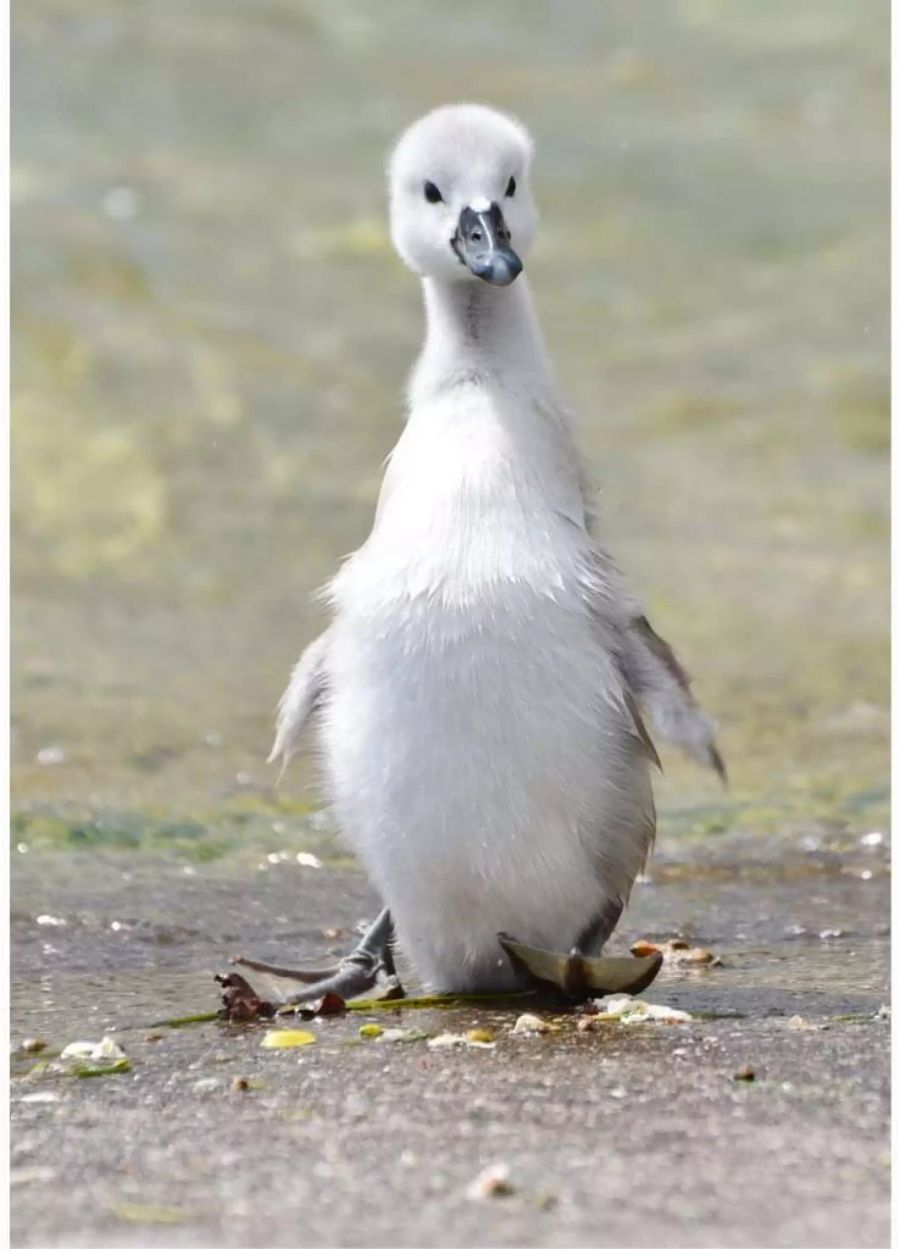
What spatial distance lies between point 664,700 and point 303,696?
73cm

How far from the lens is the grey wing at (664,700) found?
162 inches

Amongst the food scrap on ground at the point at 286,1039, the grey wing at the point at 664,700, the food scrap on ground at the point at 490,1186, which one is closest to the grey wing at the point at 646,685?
the grey wing at the point at 664,700

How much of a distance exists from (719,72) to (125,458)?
5.24 meters

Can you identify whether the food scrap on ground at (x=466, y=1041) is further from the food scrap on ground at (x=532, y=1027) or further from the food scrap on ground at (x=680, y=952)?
the food scrap on ground at (x=680, y=952)

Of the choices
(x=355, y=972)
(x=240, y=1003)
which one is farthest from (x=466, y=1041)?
(x=355, y=972)

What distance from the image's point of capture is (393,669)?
13.1 feet

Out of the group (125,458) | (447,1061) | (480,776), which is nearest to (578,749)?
(480,776)

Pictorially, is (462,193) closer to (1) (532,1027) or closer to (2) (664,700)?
(2) (664,700)

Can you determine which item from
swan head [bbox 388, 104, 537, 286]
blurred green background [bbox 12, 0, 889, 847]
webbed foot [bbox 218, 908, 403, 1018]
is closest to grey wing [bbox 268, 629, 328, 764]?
webbed foot [bbox 218, 908, 403, 1018]

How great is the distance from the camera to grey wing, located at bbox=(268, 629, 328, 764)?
4.38 meters

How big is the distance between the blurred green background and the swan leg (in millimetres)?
1518

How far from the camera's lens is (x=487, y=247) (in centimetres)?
418

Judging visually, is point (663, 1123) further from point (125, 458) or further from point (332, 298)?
point (332, 298)

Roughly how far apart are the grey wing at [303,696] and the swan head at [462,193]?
0.77 meters
